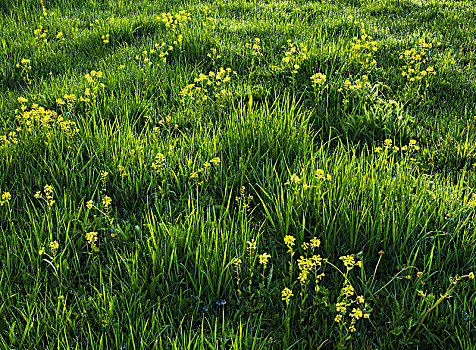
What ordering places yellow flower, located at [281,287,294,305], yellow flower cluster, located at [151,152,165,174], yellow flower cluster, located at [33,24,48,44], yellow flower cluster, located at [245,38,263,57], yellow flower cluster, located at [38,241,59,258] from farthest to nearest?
Answer: 1. yellow flower cluster, located at [33,24,48,44]
2. yellow flower cluster, located at [245,38,263,57]
3. yellow flower cluster, located at [151,152,165,174]
4. yellow flower cluster, located at [38,241,59,258]
5. yellow flower, located at [281,287,294,305]

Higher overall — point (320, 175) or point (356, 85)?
point (356, 85)

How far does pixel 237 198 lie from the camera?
105 inches

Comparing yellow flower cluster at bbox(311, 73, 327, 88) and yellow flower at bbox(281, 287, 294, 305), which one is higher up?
yellow flower cluster at bbox(311, 73, 327, 88)

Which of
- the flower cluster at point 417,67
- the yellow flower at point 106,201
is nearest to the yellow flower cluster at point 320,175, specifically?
the yellow flower at point 106,201

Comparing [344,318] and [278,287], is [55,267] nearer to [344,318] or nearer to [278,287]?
[278,287]

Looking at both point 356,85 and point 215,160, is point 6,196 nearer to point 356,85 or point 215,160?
point 215,160

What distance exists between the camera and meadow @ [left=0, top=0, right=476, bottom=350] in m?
2.11

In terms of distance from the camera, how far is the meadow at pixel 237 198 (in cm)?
211

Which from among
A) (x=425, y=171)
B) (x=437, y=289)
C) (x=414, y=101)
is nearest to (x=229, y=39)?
(x=414, y=101)

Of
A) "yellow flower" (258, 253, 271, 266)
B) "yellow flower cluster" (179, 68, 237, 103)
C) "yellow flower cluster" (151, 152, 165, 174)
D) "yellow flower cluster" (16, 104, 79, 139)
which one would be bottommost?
"yellow flower" (258, 253, 271, 266)

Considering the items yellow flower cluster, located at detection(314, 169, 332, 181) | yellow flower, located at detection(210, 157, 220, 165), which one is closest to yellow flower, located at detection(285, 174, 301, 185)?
yellow flower cluster, located at detection(314, 169, 332, 181)

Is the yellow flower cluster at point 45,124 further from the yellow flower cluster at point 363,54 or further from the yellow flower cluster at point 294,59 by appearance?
the yellow flower cluster at point 363,54

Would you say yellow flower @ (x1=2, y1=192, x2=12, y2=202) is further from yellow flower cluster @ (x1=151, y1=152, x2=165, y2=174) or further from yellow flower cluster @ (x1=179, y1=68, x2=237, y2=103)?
yellow flower cluster @ (x1=179, y1=68, x2=237, y2=103)

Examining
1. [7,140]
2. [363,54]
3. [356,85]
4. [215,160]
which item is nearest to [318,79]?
[356,85]
